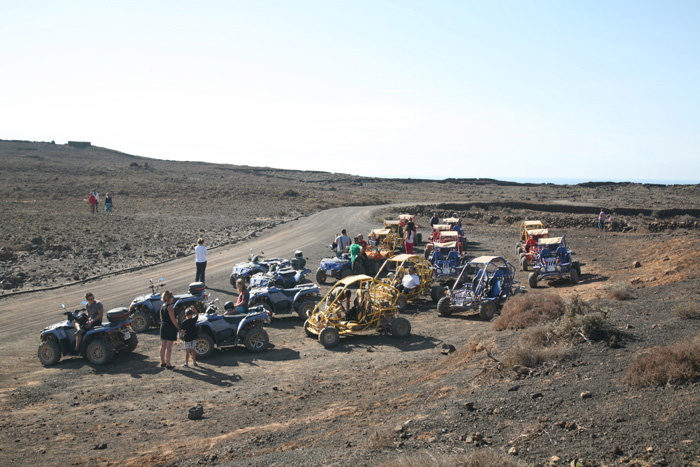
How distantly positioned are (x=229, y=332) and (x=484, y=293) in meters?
7.31

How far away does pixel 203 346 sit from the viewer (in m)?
11.9

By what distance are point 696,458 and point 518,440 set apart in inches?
71.3

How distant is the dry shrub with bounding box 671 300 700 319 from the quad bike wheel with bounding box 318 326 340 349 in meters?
7.09

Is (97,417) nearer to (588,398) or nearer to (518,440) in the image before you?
(518,440)

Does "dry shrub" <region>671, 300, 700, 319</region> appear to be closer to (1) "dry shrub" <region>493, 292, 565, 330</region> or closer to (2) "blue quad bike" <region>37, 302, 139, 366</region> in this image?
(1) "dry shrub" <region>493, 292, 565, 330</region>

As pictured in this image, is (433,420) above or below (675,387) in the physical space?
below

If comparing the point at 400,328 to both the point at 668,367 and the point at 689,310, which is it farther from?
the point at 668,367

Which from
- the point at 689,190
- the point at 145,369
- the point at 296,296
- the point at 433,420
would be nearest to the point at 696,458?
the point at 433,420

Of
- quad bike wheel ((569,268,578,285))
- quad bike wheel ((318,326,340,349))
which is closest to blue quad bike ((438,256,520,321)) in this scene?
quad bike wheel ((318,326,340,349))

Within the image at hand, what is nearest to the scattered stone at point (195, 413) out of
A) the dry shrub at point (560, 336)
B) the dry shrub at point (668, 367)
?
the dry shrub at point (560, 336)

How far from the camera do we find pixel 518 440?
20.8 feet

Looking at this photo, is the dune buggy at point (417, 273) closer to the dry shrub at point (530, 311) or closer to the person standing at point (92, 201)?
the dry shrub at point (530, 311)

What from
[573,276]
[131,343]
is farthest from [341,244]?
[131,343]

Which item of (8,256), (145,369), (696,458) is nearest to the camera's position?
(696,458)
